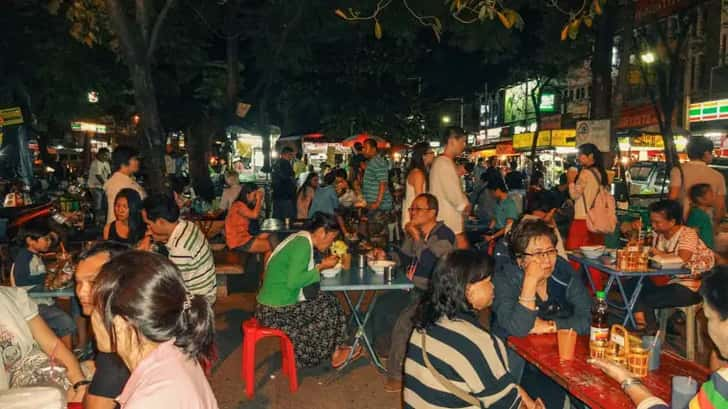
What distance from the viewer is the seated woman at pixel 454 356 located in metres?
2.47

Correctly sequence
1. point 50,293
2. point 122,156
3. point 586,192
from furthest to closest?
point 586,192, point 122,156, point 50,293

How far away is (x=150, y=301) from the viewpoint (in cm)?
190

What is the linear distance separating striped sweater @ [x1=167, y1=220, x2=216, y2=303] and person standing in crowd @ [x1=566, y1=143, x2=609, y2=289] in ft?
14.9

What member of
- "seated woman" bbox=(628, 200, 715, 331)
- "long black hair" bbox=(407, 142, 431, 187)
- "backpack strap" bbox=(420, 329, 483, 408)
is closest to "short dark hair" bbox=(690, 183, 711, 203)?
"seated woman" bbox=(628, 200, 715, 331)

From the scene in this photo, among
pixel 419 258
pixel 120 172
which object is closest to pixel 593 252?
pixel 419 258

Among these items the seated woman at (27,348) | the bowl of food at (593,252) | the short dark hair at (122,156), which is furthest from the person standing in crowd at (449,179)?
the seated woman at (27,348)

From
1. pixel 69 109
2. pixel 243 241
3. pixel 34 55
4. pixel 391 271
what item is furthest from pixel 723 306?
pixel 69 109

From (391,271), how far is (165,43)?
12.0 metres

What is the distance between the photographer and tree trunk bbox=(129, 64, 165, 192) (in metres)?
8.27

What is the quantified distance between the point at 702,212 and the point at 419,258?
3.46m

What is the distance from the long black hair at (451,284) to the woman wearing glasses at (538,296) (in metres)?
0.77

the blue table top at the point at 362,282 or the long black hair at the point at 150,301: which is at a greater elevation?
the long black hair at the point at 150,301

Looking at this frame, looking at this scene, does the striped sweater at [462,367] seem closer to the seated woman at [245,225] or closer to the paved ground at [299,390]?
the paved ground at [299,390]

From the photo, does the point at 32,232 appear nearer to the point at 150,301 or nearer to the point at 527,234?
the point at 150,301
